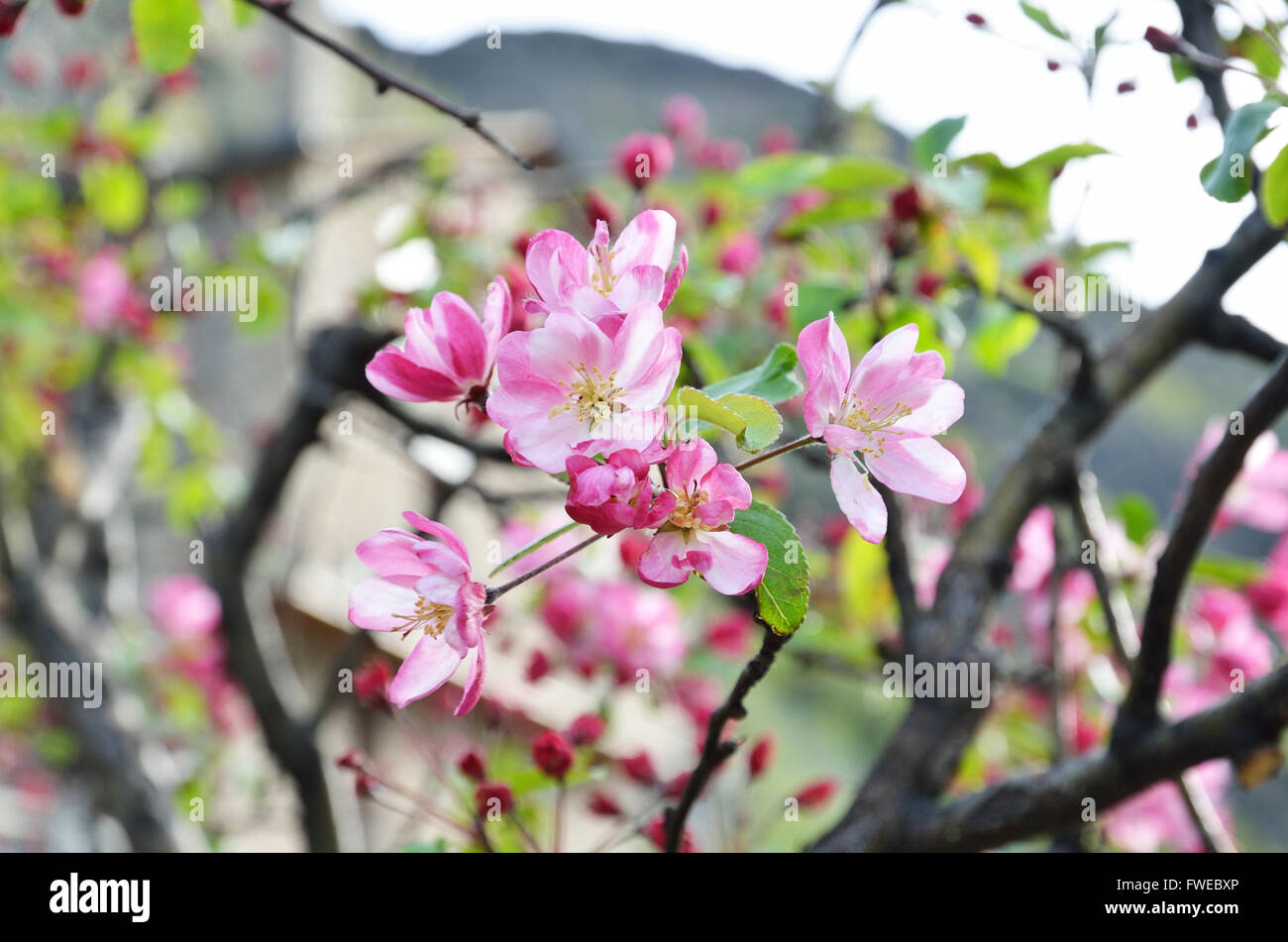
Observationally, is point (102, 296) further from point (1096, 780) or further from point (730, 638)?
point (1096, 780)

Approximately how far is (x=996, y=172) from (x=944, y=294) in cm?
18

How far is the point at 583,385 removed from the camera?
20.6 inches

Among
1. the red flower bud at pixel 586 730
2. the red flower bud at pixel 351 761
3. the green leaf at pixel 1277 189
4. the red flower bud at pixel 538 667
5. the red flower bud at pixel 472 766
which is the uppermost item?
the green leaf at pixel 1277 189

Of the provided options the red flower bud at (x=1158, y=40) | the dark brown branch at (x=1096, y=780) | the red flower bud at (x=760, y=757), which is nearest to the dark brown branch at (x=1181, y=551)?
the dark brown branch at (x=1096, y=780)

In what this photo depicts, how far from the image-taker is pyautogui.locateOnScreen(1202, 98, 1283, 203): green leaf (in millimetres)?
687

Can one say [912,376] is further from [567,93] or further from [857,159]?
[567,93]

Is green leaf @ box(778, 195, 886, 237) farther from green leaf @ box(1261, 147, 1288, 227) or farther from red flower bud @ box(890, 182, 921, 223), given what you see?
green leaf @ box(1261, 147, 1288, 227)

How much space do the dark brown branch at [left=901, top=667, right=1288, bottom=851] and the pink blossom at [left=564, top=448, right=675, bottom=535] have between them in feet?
2.04

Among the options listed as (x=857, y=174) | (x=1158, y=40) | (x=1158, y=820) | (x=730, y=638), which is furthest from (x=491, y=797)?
(x=1158, y=820)

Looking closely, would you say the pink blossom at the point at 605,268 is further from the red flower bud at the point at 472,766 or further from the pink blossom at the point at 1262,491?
the pink blossom at the point at 1262,491

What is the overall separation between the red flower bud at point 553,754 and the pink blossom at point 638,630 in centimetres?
85

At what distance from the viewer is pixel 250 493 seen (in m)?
1.92

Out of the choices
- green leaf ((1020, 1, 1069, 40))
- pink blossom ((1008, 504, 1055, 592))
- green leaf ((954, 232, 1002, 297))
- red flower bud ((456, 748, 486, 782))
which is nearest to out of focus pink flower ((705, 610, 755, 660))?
pink blossom ((1008, 504, 1055, 592))

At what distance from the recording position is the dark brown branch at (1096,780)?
2.75 ft
